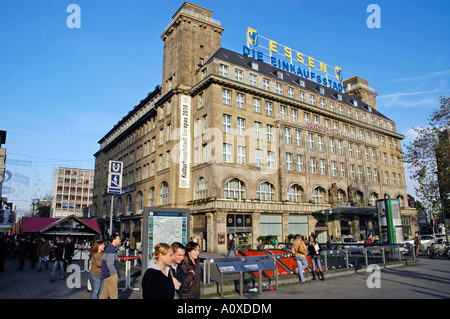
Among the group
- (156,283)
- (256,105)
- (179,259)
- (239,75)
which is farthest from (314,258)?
(239,75)

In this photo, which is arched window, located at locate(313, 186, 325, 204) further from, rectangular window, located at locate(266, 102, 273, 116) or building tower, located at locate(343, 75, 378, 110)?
building tower, located at locate(343, 75, 378, 110)

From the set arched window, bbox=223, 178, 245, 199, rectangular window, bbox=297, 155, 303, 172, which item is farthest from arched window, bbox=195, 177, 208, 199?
rectangular window, bbox=297, 155, 303, 172

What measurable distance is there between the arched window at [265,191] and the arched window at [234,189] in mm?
2393

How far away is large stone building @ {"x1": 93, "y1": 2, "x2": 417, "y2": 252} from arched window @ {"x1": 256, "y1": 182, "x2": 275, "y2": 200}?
0.13m

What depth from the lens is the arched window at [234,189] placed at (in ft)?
116

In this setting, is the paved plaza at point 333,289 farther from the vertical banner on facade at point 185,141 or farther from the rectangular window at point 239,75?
the rectangular window at point 239,75

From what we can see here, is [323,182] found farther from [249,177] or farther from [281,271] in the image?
[281,271]

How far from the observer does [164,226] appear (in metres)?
12.9

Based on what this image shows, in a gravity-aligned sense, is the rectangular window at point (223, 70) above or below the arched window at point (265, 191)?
above

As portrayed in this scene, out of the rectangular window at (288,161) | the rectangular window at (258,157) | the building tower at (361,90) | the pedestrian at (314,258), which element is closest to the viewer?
the pedestrian at (314,258)

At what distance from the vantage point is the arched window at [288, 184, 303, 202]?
136ft

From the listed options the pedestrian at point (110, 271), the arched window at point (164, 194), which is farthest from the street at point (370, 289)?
the arched window at point (164, 194)
